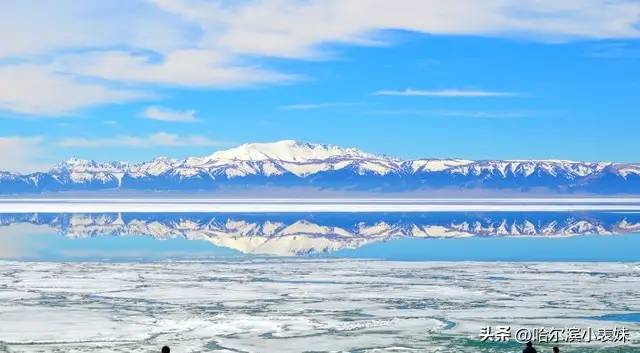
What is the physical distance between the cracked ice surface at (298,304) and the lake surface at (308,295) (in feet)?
0.11

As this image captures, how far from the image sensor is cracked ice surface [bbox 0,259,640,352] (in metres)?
14.5

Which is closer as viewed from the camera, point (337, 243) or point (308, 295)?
point (308, 295)

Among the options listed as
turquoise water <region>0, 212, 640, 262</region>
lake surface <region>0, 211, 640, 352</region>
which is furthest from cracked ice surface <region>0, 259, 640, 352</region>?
turquoise water <region>0, 212, 640, 262</region>

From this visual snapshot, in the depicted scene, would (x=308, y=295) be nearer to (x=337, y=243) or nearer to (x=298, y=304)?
(x=298, y=304)

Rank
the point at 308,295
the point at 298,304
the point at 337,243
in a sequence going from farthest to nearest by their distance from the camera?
the point at 337,243 < the point at 308,295 < the point at 298,304

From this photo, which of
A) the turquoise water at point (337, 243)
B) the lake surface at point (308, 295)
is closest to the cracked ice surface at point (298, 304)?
the lake surface at point (308, 295)

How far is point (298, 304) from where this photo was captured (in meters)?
18.9

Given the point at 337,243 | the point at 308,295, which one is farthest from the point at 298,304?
the point at 337,243

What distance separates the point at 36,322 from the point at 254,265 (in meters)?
12.7

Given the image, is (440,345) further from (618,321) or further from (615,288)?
(615,288)

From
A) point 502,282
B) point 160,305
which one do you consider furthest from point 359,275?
point 160,305

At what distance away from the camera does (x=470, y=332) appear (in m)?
15.3

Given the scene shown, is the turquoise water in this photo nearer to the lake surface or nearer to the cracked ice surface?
the lake surface

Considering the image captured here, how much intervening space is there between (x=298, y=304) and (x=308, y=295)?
153 cm
